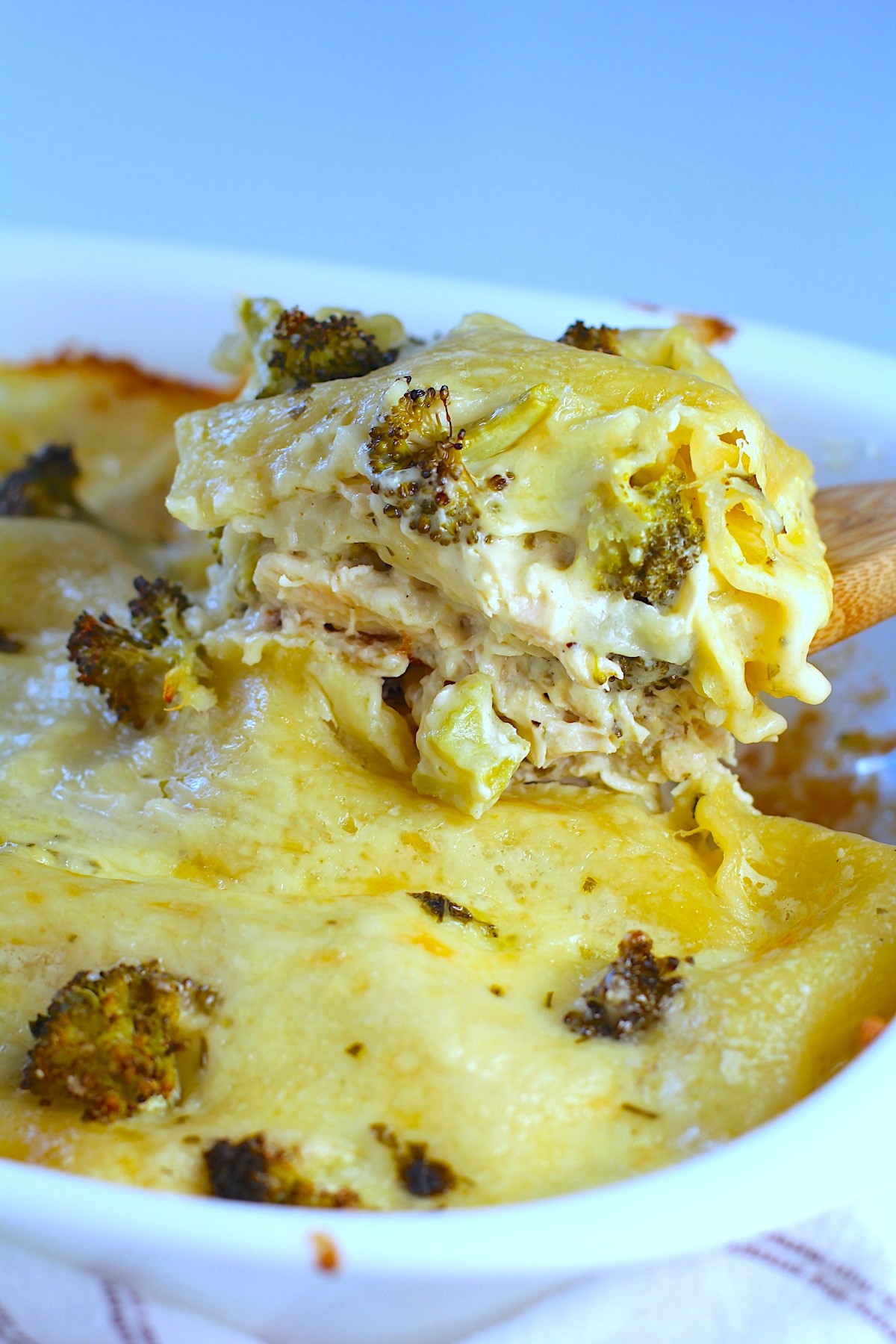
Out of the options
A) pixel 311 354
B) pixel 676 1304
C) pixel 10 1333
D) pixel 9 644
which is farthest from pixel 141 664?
pixel 676 1304

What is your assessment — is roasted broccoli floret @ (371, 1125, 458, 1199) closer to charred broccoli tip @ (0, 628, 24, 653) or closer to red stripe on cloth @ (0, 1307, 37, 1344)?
red stripe on cloth @ (0, 1307, 37, 1344)

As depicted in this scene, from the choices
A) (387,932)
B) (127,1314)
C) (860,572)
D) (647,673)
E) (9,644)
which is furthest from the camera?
(9,644)

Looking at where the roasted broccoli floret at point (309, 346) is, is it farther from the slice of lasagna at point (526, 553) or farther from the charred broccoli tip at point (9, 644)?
the charred broccoli tip at point (9, 644)

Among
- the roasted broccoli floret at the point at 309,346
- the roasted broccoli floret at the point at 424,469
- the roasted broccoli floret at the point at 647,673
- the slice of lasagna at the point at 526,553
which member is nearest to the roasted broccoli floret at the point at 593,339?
the slice of lasagna at the point at 526,553

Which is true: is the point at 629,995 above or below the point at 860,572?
below

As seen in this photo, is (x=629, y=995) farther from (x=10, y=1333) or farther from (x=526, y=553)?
(x=10, y=1333)

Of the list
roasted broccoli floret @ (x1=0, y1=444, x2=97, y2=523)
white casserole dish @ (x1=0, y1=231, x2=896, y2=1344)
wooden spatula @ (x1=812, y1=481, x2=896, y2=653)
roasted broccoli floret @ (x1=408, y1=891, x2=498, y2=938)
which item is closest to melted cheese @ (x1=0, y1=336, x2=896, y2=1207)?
roasted broccoli floret @ (x1=408, y1=891, x2=498, y2=938)
